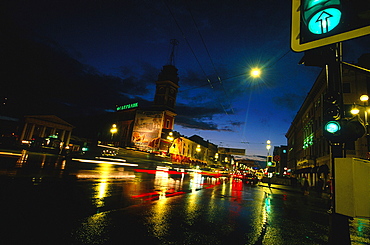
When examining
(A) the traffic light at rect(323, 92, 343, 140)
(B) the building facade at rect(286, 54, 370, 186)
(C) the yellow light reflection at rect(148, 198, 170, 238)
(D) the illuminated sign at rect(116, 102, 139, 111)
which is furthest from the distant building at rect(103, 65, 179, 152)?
(A) the traffic light at rect(323, 92, 343, 140)

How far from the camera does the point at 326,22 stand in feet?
5.03

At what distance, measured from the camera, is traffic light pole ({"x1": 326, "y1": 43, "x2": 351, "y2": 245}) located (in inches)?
68.3

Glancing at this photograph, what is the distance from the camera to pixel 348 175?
158cm

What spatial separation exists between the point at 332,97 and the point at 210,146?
83.2m

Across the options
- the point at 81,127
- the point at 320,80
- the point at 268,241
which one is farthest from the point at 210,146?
the point at 268,241

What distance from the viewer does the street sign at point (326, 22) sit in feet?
4.29

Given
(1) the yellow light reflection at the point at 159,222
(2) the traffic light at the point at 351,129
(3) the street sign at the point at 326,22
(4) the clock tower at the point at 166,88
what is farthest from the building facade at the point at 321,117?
(4) the clock tower at the point at 166,88

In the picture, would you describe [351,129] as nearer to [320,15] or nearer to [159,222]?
[320,15]

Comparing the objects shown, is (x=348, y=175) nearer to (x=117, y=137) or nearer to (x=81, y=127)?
(x=117, y=137)

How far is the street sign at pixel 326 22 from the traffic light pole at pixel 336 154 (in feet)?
2.50

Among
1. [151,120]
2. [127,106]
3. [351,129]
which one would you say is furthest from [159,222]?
[127,106]

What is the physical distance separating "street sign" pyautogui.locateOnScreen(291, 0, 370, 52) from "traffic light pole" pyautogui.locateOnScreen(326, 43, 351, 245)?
0.76 metres

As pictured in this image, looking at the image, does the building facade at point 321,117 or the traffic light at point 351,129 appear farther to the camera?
the building facade at point 321,117

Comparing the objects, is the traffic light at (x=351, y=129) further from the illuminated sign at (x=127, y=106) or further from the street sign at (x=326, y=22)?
the illuminated sign at (x=127, y=106)
